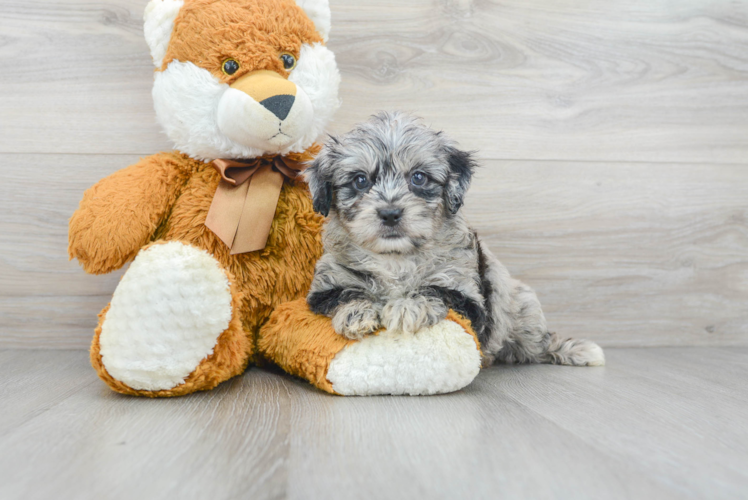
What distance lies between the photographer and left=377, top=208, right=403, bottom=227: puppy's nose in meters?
1.42

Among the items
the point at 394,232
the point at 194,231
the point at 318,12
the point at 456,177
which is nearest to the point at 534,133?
the point at 456,177

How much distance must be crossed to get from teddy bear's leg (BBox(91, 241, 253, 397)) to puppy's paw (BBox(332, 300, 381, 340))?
29cm

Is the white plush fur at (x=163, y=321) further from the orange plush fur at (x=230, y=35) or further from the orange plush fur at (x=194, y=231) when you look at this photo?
the orange plush fur at (x=230, y=35)

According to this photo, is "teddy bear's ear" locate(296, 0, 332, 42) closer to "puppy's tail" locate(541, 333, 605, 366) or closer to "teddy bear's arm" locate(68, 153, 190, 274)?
"teddy bear's arm" locate(68, 153, 190, 274)

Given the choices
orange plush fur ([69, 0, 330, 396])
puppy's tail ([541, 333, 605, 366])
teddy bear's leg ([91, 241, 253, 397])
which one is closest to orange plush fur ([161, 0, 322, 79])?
orange plush fur ([69, 0, 330, 396])

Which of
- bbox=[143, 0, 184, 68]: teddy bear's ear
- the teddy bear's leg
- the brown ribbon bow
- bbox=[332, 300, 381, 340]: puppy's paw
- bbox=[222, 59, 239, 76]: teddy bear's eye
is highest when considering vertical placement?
bbox=[143, 0, 184, 68]: teddy bear's ear

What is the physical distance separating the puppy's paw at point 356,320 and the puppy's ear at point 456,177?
14.6 inches

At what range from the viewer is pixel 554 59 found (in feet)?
7.37

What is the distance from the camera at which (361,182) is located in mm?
1514

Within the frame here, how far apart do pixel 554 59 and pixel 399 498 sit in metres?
1.94

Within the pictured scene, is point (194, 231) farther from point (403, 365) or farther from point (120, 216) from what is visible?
point (403, 365)

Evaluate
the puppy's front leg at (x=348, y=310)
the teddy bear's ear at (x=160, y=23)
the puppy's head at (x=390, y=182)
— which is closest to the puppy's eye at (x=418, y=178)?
the puppy's head at (x=390, y=182)

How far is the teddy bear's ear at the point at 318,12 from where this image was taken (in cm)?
178

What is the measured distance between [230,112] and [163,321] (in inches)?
24.3
